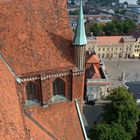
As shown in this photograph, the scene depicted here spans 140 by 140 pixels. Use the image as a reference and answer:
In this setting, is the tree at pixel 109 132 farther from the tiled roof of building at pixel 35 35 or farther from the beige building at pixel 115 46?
the beige building at pixel 115 46

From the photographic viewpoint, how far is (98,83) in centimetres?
5366

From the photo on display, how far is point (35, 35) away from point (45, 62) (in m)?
2.71

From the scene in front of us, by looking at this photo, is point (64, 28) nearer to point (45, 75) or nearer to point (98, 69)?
point (45, 75)

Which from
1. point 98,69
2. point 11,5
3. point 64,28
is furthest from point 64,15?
point 98,69

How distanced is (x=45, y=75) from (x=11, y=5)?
7149 millimetres

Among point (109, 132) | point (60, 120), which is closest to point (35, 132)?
point (60, 120)

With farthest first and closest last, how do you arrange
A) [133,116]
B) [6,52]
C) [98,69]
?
[98,69] < [133,116] < [6,52]

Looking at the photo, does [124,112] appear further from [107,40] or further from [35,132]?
[107,40]

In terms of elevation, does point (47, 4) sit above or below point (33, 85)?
above

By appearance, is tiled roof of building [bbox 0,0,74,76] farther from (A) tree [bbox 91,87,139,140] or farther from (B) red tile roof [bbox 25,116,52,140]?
(A) tree [bbox 91,87,139,140]

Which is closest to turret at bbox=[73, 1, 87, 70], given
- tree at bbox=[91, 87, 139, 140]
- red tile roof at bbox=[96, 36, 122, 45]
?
tree at bbox=[91, 87, 139, 140]

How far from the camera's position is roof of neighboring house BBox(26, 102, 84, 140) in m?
23.2

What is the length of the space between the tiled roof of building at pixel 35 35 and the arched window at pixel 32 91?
1.74 m

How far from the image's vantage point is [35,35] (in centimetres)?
2259
